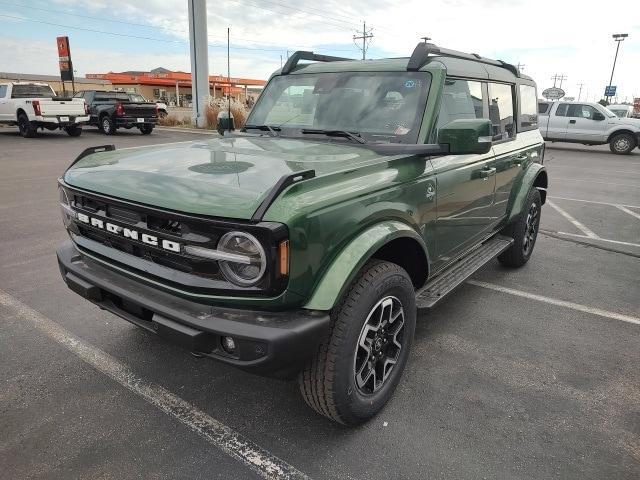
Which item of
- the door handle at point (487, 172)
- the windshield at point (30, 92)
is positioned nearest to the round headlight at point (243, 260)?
the door handle at point (487, 172)

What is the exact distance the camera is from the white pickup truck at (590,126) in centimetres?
1803

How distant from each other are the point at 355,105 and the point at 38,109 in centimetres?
1838

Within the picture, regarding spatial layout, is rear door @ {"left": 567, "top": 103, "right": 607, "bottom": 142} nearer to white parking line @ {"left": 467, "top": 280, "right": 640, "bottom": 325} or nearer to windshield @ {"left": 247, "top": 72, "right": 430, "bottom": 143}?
white parking line @ {"left": 467, "top": 280, "right": 640, "bottom": 325}

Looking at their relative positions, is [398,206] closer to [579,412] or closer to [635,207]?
[579,412]

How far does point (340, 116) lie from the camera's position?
11.2 ft

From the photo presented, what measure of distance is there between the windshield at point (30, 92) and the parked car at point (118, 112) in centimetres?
Result: 176

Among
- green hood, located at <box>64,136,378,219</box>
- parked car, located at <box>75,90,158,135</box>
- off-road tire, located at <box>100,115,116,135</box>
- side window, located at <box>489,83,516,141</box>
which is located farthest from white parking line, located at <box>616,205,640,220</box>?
off-road tire, located at <box>100,115,116,135</box>

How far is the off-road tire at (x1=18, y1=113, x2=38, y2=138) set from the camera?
61.3ft

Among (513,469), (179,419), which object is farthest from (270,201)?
(513,469)

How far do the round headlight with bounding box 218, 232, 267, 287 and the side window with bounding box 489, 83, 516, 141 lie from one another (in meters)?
2.78

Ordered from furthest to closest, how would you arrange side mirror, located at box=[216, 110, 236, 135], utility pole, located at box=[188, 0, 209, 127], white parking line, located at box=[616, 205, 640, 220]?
utility pole, located at box=[188, 0, 209, 127], white parking line, located at box=[616, 205, 640, 220], side mirror, located at box=[216, 110, 236, 135]

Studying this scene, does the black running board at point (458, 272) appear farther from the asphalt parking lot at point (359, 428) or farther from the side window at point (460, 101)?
the side window at point (460, 101)

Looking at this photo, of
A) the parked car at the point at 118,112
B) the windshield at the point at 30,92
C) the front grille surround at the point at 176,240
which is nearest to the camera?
the front grille surround at the point at 176,240

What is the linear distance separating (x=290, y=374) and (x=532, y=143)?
159 inches
